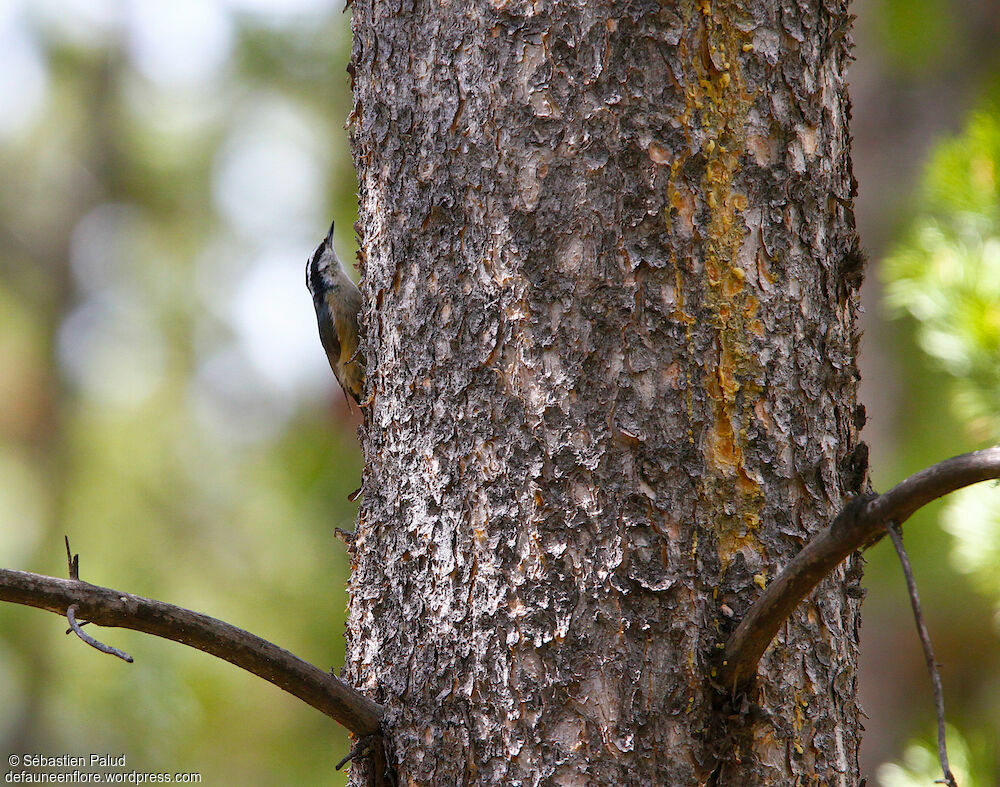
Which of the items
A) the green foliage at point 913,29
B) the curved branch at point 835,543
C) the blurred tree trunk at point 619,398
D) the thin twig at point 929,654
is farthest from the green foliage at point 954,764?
the green foliage at point 913,29

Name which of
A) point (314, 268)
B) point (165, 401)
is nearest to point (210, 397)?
point (165, 401)

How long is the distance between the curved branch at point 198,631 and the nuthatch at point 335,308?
5.27ft

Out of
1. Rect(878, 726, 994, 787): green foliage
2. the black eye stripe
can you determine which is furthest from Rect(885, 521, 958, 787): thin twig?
the black eye stripe

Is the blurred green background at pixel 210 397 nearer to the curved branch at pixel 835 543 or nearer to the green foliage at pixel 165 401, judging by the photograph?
the green foliage at pixel 165 401

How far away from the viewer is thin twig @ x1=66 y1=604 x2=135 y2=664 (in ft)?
2.99

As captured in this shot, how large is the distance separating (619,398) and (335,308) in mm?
2187

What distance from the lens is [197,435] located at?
225 inches

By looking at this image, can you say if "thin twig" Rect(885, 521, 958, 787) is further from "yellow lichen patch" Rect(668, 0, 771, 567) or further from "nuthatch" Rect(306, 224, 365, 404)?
"nuthatch" Rect(306, 224, 365, 404)

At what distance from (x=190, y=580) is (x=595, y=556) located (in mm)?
4278

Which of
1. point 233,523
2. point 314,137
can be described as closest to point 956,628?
point 233,523

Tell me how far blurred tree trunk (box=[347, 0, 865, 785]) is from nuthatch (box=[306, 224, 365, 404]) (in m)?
1.52

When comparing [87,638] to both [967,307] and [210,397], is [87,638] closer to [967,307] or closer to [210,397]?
[967,307]

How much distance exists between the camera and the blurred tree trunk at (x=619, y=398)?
117 cm

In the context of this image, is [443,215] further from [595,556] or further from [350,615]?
[350,615]
